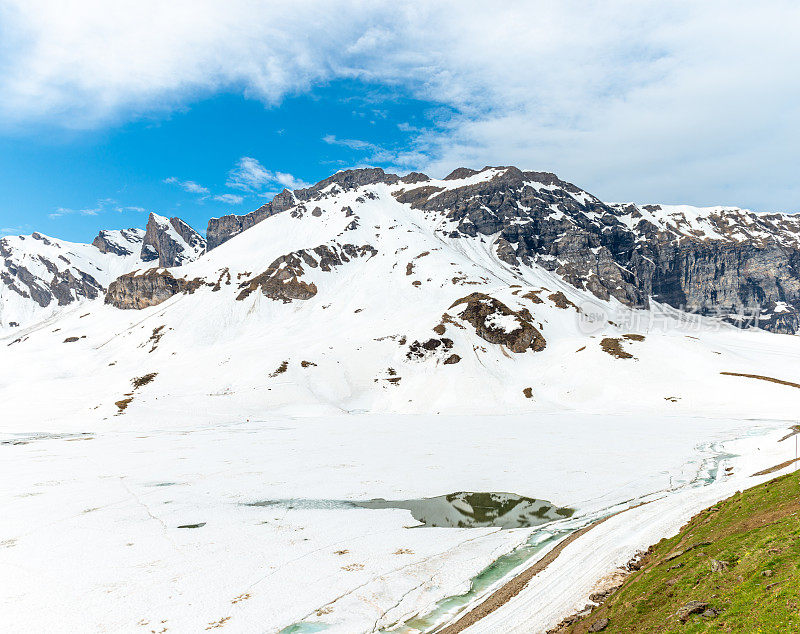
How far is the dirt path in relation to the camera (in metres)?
13.6

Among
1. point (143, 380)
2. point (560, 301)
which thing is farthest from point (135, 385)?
point (560, 301)

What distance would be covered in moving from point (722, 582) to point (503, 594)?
7380 mm

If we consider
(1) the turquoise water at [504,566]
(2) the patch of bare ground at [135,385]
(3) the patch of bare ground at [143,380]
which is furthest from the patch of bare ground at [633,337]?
(3) the patch of bare ground at [143,380]

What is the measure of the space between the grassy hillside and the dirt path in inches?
108

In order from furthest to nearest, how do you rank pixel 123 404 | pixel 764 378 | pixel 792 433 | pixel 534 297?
pixel 534 297
pixel 764 378
pixel 123 404
pixel 792 433

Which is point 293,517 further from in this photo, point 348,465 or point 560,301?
point 560,301

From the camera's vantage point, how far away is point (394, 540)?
21.1 metres

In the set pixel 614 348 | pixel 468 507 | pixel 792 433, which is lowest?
pixel 792 433

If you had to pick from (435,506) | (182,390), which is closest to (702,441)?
(435,506)


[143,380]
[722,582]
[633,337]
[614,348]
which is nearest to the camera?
[722,582]

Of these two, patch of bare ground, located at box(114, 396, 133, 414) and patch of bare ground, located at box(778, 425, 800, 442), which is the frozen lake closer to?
patch of bare ground, located at box(778, 425, 800, 442)

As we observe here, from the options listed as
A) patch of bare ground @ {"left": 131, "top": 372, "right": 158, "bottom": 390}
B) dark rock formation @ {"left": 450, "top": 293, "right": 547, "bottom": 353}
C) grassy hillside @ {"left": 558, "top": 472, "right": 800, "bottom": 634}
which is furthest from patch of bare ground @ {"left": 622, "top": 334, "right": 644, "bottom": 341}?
patch of bare ground @ {"left": 131, "top": 372, "right": 158, "bottom": 390}

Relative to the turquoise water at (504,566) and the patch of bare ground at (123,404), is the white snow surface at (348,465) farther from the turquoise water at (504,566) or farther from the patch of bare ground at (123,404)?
the patch of bare ground at (123,404)

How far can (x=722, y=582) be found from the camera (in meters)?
10.9
